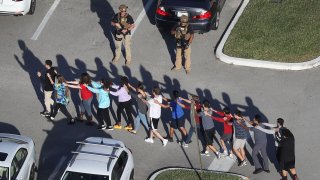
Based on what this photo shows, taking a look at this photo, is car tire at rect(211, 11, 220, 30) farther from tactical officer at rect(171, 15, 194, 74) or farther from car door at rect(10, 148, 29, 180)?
car door at rect(10, 148, 29, 180)

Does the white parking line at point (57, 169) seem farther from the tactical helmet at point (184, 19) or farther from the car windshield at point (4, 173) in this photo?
the tactical helmet at point (184, 19)

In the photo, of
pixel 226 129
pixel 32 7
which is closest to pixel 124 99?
pixel 226 129

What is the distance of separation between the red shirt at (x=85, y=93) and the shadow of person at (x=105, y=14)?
11.6ft

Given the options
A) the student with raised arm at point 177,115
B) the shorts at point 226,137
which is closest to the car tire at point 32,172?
the student with raised arm at point 177,115

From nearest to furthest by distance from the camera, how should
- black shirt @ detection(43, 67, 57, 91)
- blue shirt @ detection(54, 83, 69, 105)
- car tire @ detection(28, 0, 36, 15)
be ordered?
blue shirt @ detection(54, 83, 69, 105) < black shirt @ detection(43, 67, 57, 91) < car tire @ detection(28, 0, 36, 15)

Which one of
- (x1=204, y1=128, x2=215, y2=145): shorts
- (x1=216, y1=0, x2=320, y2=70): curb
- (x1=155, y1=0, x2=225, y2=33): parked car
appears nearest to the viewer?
(x1=204, y1=128, x2=215, y2=145): shorts

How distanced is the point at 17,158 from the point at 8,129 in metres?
2.75

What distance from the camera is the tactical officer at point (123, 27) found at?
19266mm

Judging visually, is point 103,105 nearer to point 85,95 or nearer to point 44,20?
point 85,95

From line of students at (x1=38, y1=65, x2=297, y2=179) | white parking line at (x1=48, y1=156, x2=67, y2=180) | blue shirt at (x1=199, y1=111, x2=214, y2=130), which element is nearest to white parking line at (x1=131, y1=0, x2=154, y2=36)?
line of students at (x1=38, y1=65, x2=297, y2=179)

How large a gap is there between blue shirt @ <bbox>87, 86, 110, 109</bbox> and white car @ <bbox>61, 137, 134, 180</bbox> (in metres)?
1.28

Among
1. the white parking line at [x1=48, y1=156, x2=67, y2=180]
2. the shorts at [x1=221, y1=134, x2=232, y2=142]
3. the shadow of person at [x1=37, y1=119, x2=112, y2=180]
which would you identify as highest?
the shorts at [x1=221, y1=134, x2=232, y2=142]

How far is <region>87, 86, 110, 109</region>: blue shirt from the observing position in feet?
56.2

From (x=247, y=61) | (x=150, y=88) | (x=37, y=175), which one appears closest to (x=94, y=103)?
(x=150, y=88)
